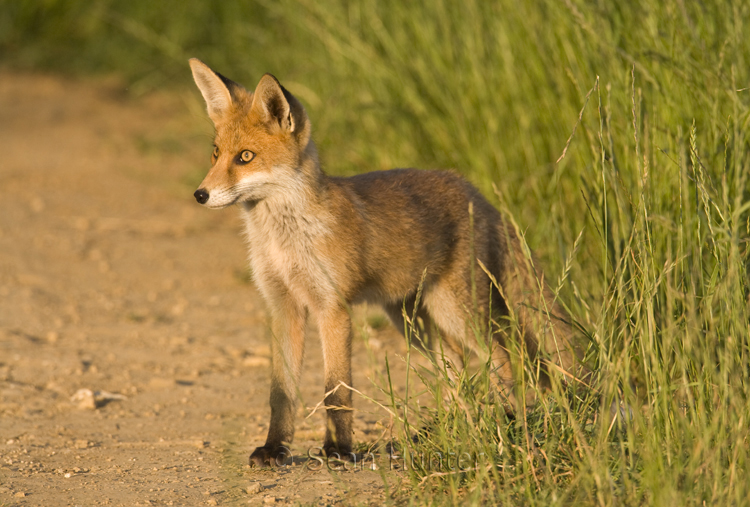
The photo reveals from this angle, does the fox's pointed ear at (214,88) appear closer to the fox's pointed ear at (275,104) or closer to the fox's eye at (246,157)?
the fox's pointed ear at (275,104)

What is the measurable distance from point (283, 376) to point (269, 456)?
0.39m

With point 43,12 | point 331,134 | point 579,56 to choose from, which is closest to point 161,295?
point 331,134

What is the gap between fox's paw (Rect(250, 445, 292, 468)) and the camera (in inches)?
139

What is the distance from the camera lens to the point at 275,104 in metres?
3.80

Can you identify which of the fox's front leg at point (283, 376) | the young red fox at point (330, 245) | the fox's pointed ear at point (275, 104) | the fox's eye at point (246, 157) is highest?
the fox's pointed ear at point (275, 104)

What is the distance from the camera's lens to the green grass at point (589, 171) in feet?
9.20

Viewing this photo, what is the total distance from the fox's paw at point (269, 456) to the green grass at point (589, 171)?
0.63m

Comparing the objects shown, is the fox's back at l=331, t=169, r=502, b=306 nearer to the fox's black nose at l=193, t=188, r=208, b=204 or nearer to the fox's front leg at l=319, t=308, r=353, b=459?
the fox's front leg at l=319, t=308, r=353, b=459

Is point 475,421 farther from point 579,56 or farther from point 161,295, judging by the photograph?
point 161,295

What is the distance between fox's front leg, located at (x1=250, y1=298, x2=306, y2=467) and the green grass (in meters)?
0.59

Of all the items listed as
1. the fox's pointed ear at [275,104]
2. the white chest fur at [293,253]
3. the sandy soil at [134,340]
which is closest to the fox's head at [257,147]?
the fox's pointed ear at [275,104]

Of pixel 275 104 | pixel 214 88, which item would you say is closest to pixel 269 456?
pixel 275 104

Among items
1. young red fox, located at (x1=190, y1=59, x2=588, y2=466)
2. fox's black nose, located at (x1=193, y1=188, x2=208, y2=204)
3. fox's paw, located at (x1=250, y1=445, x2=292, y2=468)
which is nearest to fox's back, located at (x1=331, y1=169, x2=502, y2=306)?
young red fox, located at (x1=190, y1=59, x2=588, y2=466)

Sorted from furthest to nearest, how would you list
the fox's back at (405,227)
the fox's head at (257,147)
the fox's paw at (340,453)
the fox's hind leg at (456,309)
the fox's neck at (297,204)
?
the fox's hind leg at (456,309), the fox's back at (405,227), the fox's neck at (297,204), the fox's head at (257,147), the fox's paw at (340,453)
